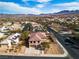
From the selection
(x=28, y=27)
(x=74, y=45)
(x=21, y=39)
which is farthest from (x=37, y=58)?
(x=28, y=27)

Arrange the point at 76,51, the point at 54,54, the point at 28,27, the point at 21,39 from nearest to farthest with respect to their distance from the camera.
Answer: the point at 54,54 → the point at 76,51 → the point at 21,39 → the point at 28,27

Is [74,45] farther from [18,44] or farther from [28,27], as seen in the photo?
[28,27]

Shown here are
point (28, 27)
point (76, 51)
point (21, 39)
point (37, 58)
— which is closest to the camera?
point (37, 58)

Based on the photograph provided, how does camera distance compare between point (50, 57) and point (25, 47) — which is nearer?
point (50, 57)

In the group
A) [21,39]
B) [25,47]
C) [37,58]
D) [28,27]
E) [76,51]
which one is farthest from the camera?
[28,27]

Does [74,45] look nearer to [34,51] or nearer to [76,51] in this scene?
[76,51]

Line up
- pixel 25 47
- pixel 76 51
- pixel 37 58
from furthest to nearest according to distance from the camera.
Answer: pixel 25 47
pixel 76 51
pixel 37 58

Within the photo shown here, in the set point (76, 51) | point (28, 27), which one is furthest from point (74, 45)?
point (28, 27)

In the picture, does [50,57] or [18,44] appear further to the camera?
[18,44]

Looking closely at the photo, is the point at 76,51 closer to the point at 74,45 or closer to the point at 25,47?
the point at 74,45

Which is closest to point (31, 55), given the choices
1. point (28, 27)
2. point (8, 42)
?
point (8, 42)
